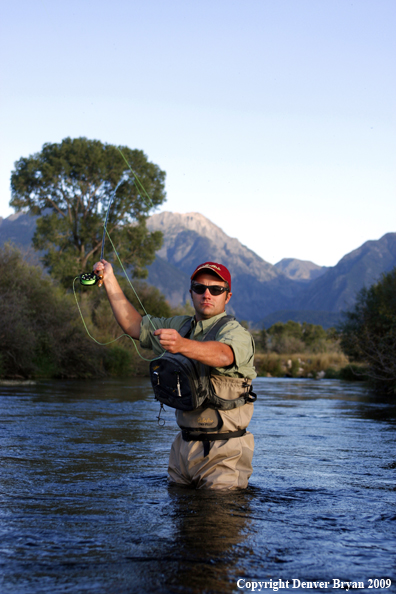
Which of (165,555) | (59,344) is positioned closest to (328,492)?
(165,555)

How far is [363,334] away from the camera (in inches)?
771

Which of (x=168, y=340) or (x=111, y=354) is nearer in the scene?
(x=168, y=340)

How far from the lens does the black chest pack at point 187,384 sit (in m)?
4.00

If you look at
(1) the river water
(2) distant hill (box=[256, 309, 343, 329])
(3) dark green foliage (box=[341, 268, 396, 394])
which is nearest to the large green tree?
(3) dark green foliage (box=[341, 268, 396, 394])

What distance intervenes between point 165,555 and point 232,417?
1.32 m

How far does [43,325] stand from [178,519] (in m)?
18.1

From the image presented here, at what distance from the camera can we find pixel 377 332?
803 inches

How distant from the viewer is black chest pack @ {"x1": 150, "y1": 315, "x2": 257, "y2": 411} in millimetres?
4000

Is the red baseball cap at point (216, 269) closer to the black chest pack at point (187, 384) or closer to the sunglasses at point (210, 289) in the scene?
the sunglasses at point (210, 289)

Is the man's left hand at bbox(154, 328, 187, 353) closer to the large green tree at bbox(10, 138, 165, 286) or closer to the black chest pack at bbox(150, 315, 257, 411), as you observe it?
the black chest pack at bbox(150, 315, 257, 411)

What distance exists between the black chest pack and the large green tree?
100 feet

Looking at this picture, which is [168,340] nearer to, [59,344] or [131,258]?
[59,344]

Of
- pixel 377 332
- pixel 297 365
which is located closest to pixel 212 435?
pixel 377 332

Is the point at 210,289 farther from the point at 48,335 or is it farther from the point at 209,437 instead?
the point at 48,335
